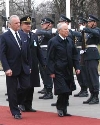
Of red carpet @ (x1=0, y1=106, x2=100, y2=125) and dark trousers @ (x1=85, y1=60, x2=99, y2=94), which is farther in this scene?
dark trousers @ (x1=85, y1=60, x2=99, y2=94)

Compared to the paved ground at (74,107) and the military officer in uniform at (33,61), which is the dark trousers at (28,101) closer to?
the military officer in uniform at (33,61)

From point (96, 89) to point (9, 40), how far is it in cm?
275

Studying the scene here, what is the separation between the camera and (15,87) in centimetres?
872

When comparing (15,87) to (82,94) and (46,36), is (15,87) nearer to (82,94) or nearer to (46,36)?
(46,36)

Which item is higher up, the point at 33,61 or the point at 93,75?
the point at 33,61

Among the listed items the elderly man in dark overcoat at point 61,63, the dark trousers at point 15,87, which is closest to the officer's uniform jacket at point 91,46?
the elderly man in dark overcoat at point 61,63

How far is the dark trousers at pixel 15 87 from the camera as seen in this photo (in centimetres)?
870

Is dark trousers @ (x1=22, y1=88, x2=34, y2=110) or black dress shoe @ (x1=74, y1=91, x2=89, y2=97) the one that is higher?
dark trousers @ (x1=22, y1=88, x2=34, y2=110)

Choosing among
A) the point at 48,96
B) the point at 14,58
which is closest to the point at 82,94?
the point at 48,96

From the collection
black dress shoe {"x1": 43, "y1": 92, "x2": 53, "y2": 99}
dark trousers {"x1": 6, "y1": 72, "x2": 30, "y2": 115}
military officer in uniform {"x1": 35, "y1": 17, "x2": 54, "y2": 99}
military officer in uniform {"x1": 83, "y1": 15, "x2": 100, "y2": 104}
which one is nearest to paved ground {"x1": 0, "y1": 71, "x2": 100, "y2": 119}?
black dress shoe {"x1": 43, "y1": 92, "x2": 53, "y2": 99}

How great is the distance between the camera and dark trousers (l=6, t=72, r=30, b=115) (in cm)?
870

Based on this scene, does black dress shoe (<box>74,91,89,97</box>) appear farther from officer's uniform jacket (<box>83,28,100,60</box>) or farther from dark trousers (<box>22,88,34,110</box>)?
dark trousers (<box>22,88,34,110</box>)

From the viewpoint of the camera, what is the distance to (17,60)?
8719 mm

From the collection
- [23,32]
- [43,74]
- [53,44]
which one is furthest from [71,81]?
[43,74]
